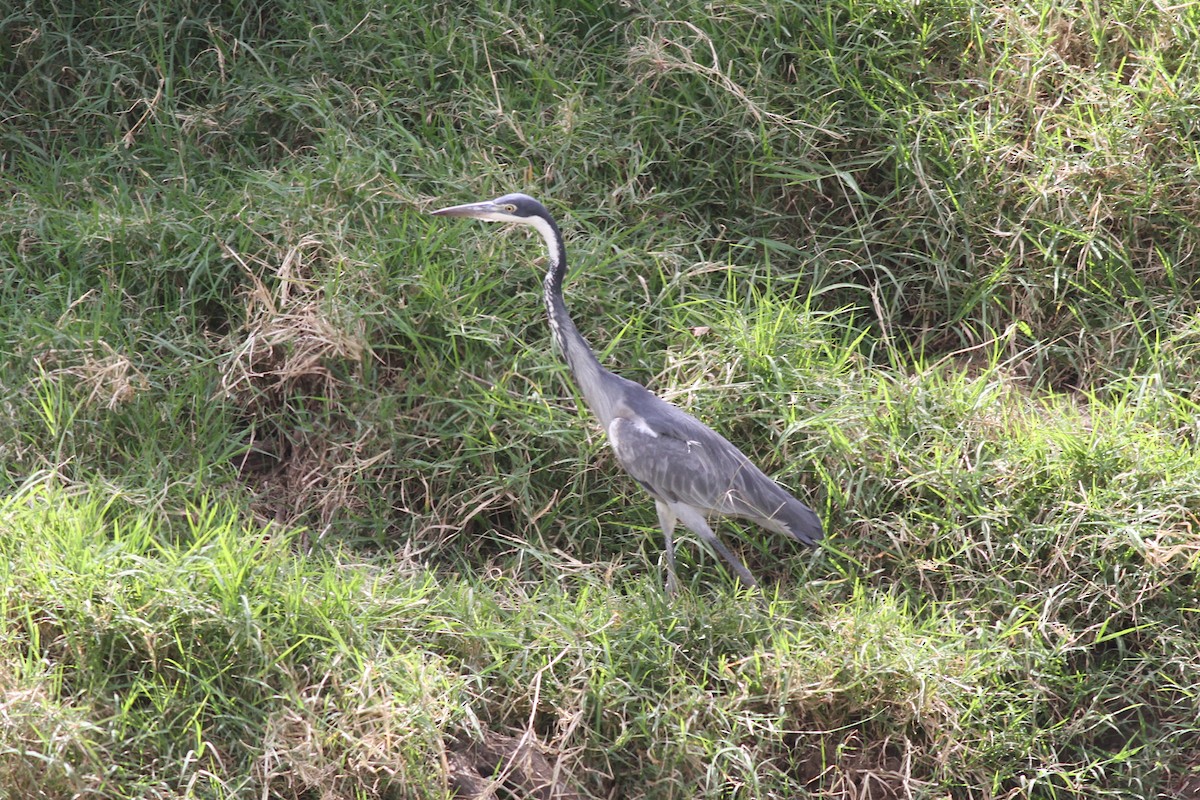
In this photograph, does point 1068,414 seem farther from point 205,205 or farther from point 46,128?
point 46,128

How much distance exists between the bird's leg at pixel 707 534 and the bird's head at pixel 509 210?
1.10 m

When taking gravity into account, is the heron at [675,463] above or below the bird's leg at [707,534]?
above

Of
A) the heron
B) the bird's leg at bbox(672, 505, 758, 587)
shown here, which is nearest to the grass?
the bird's leg at bbox(672, 505, 758, 587)

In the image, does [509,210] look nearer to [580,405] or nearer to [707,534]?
[580,405]

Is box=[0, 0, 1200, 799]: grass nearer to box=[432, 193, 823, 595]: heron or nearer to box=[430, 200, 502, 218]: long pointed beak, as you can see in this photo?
box=[432, 193, 823, 595]: heron

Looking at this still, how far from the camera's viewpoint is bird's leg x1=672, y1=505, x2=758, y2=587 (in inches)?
171

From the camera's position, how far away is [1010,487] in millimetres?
4410

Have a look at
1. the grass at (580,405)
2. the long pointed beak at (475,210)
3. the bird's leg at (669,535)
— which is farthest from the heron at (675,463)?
the long pointed beak at (475,210)

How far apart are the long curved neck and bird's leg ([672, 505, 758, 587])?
0.40 m

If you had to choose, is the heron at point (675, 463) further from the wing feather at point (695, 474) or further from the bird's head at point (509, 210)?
the bird's head at point (509, 210)

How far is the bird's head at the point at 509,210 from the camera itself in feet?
15.5

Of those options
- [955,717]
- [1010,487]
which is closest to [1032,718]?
[955,717]

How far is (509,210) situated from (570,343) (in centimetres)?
53

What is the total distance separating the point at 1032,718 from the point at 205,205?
353 cm
